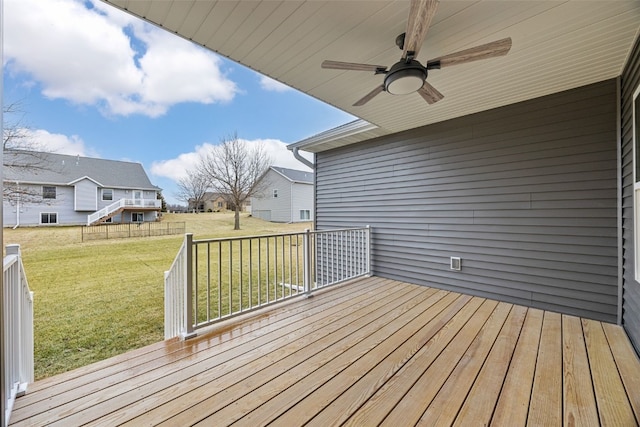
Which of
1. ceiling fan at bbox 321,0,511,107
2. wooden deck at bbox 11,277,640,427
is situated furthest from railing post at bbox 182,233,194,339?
ceiling fan at bbox 321,0,511,107

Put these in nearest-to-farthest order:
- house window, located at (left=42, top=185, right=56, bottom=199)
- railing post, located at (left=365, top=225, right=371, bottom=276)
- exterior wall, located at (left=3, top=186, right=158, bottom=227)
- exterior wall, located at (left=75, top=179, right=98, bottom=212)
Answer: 1. railing post, located at (left=365, top=225, right=371, bottom=276)
2. exterior wall, located at (left=3, top=186, right=158, bottom=227)
3. house window, located at (left=42, top=185, right=56, bottom=199)
4. exterior wall, located at (left=75, top=179, right=98, bottom=212)

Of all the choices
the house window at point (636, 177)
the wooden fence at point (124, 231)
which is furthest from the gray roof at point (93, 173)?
the house window at point (636, 177)

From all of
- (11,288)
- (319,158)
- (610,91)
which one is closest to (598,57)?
(610,91)

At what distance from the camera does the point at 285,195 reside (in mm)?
17859

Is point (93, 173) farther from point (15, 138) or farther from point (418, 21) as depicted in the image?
point (418, 21)

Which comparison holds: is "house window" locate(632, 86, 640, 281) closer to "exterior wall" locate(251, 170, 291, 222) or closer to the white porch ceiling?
the white porch ceiling

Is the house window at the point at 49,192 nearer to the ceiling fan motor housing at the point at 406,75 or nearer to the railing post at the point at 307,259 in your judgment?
the railing post at the point at 307,259

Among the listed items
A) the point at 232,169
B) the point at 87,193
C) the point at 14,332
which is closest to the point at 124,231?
the point at 232,169

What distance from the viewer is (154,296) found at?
4.97m

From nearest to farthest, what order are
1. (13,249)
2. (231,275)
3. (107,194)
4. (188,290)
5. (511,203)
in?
(13,249) < (188,290) < (231,275) < (511,203) < (107,194)

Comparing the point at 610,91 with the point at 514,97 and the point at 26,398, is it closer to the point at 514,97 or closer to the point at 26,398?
the point at 514,97

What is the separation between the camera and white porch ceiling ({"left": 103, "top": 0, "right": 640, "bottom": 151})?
1.75 meters

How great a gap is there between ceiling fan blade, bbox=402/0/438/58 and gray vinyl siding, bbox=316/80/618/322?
1.82 m

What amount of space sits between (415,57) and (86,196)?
19327 mm
